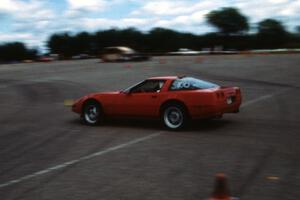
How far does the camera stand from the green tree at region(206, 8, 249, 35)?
101m

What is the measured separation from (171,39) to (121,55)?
210ft

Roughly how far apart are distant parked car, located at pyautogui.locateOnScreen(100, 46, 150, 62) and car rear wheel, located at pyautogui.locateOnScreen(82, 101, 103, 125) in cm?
3352

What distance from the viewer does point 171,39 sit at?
109 metres

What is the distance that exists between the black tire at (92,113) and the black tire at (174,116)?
1.85 m

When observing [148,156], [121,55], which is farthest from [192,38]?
[148,156]

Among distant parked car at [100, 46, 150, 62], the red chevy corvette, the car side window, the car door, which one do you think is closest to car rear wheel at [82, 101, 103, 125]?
the red chevy corvette

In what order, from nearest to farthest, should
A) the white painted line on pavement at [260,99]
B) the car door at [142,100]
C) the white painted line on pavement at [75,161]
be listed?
the white painted line on pavement at [75,161]
the car door at [142,100]
the white painted line on pavement at [260,99]

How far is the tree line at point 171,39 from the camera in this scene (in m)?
91.3

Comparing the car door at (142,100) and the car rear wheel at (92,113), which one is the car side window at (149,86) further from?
the car rear wheel at (92,113)

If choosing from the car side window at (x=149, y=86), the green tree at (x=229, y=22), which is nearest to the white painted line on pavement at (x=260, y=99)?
the car side window at (x=149, y=86)

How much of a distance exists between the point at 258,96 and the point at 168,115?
6645 millimetres

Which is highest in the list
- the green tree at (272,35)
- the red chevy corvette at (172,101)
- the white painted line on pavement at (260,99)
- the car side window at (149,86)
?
the green tree at (272,35)

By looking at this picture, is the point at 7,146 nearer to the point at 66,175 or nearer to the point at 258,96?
the point at 66,175

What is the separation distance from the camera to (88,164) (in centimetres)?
738
